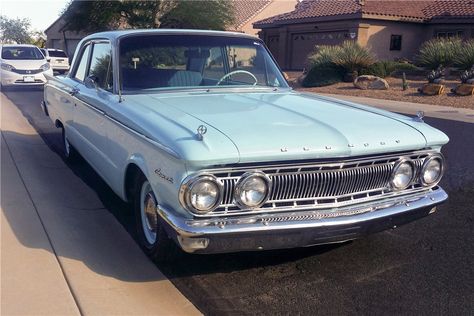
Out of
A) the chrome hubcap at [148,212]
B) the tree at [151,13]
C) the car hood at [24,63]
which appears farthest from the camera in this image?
the tree at [151,13]

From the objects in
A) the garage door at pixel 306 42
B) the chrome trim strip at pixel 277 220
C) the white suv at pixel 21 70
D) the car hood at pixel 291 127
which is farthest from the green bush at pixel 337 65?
the chrome trim strip at pixel 277 220

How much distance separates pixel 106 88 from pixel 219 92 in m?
1.05

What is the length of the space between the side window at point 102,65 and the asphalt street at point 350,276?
1.28 metres

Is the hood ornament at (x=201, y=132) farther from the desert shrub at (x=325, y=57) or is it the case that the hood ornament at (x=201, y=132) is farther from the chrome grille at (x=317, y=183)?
the desert shrub at (x=325, y=57)

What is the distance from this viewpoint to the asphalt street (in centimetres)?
337

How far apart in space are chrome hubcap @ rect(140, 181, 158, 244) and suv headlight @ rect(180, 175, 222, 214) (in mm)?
637

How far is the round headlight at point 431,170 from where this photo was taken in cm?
381

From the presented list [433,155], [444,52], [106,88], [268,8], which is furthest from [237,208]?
[268,8]

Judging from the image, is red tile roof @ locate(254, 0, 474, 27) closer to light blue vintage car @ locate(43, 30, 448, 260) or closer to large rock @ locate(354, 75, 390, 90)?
large rock @ locate(354, 75, 390, 90)

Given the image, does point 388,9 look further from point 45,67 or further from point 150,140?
point 150,140

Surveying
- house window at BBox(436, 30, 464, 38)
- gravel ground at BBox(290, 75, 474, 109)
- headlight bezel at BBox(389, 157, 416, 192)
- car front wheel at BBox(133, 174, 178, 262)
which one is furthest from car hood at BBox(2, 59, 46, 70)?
house window at BBox(436, 30, 464, 38)

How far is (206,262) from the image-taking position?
3984 mm

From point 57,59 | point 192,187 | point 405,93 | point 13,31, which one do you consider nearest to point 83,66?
point 192,187

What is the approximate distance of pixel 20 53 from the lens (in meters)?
18.2
